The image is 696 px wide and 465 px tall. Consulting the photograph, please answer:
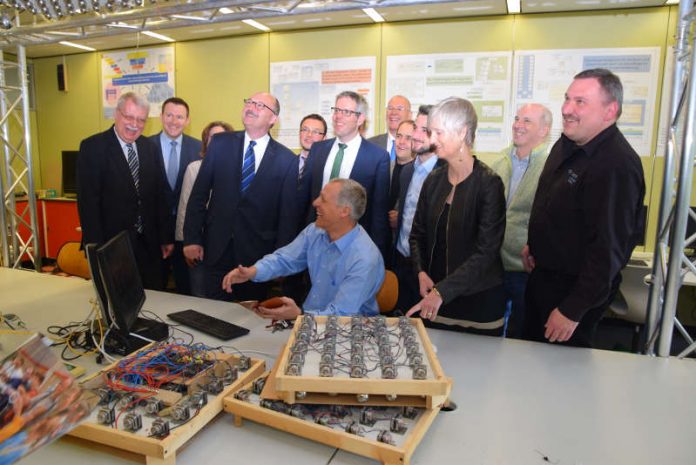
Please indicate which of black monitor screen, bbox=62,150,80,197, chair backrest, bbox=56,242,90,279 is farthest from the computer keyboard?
black monitor screen, bbox=62,150,80,197

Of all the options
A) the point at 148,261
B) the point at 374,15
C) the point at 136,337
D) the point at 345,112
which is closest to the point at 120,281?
the point at 136,337

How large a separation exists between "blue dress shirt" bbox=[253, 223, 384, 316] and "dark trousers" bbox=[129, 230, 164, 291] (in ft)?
3.90

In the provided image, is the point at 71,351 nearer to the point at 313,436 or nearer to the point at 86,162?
the point at 313,436

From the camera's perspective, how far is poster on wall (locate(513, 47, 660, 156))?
3.75 m

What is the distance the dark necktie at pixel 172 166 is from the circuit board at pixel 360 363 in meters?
2.50

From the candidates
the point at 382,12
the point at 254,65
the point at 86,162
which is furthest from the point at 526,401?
the point at 254,65

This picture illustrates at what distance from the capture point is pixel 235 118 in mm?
5168

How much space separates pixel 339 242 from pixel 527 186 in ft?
4.05

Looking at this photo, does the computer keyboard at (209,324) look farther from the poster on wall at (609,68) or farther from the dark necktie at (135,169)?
the poster on wall at (609,68)

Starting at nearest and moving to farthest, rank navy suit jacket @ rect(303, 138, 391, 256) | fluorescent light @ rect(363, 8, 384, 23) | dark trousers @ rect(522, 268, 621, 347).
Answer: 1. dark trousers @ rect(522, 268, 621, 347)
2. navy suit jacket @ rect(303, 138, 391, 256)
3. fluorescent light @ rect(363, 8, 384, 23)

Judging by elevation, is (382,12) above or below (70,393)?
above

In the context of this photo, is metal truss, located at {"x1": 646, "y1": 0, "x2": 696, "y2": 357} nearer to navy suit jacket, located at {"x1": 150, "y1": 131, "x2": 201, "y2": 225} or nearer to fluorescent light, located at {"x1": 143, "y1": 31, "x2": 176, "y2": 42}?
navy suit jacket, located at {"x1": 150, "y1": 131, "x2": 201, "y2": 225}

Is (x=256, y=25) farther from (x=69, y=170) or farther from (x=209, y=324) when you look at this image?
(x=209, y=324)

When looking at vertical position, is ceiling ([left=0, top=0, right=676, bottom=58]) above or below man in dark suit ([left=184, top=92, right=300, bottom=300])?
above
